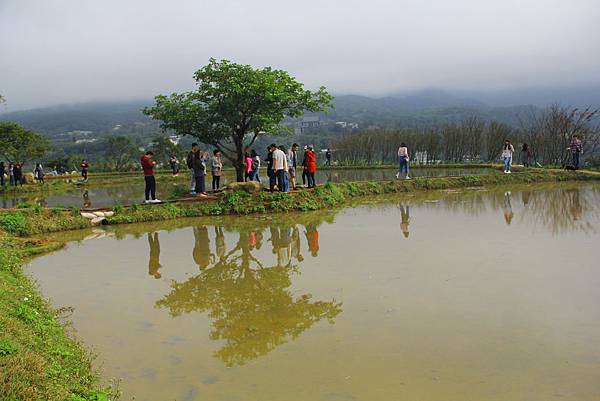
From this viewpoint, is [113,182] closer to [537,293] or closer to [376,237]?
[376,237]

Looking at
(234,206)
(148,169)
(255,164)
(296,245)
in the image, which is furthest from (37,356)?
(255,164)

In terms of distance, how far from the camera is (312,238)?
11.2m

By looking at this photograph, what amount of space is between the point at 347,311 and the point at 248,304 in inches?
56.7

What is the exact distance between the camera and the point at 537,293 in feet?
21.4

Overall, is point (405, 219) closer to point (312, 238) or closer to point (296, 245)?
point (312, 238)

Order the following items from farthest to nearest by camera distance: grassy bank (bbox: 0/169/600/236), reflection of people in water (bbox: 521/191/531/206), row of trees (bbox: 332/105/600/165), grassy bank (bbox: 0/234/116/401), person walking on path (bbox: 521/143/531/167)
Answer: row of trees (bbox: 332/105/600/165)
person walking on path (bbox: 521/143/531/167)
reflection of people in water (bbox: 521/191/531/206)
grassy bank (bbox: 0/169/600/236)
grassy bank (bbox: 0/234/116/401)

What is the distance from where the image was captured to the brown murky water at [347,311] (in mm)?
4508

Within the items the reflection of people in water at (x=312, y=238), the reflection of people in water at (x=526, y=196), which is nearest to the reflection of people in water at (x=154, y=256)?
the reflection of people in water at (x=312, y=238)

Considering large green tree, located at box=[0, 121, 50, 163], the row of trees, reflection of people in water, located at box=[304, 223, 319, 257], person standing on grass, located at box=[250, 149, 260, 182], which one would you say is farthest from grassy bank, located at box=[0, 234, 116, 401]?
the row of trees

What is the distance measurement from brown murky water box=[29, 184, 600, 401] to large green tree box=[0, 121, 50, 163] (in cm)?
2017

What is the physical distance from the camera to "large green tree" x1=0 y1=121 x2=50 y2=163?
2789cm

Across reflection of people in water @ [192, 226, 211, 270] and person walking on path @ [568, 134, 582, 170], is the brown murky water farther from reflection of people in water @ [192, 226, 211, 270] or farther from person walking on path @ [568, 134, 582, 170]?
person walking on path @ [568, 134, 582, 170]

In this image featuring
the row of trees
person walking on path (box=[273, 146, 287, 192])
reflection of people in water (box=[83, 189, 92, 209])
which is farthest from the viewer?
the row of trees

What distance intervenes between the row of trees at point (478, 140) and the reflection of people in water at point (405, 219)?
50.8 ft
